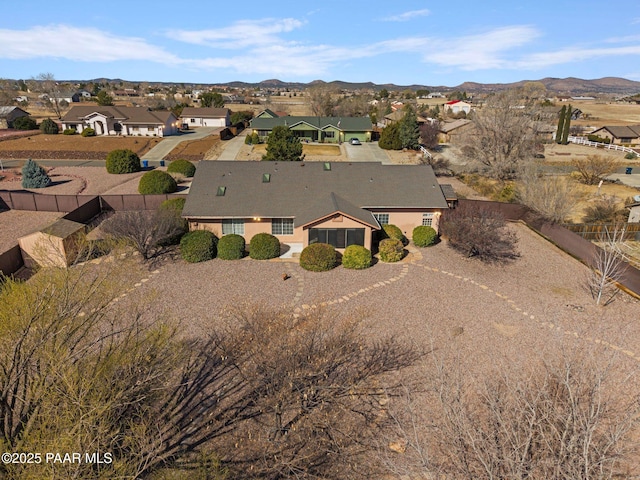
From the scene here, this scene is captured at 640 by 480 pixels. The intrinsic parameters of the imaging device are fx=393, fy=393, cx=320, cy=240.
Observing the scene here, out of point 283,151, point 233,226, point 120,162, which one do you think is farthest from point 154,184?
point 283,151

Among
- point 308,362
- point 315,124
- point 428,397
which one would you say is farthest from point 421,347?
point 315,124

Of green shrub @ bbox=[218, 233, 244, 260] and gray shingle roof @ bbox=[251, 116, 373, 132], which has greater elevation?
gray shingle roof @ bbox=[251, 116, 373, 132]

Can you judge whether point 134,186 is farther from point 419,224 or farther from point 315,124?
point 315,124

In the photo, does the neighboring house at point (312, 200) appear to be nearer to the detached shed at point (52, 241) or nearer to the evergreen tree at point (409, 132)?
the detached shed at point (52, 241)

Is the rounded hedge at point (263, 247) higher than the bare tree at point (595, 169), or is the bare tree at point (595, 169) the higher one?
the bare tree at point (595, 169)

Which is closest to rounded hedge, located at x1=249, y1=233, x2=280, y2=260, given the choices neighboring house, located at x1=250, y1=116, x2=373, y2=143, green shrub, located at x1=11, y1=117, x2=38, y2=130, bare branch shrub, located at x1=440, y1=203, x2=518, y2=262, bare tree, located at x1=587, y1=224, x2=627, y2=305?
bare branch shrub, located at x1=440, y1=203, x2=518, y2=262

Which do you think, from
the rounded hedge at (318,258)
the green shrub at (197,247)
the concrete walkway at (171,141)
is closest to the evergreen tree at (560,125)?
the concrete walkway at (171,141)

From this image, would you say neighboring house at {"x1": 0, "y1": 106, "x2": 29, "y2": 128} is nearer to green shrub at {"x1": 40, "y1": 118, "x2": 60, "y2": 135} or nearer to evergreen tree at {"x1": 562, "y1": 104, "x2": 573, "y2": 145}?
green shrub at {"x1": 40, "y1": 118, "x2": 60, "y2": 135}
